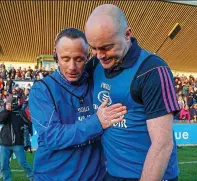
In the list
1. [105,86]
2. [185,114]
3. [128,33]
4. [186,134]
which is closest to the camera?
[128,33]

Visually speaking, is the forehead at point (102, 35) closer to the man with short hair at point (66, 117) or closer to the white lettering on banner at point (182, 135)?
the man with short hair at point (66, 117)

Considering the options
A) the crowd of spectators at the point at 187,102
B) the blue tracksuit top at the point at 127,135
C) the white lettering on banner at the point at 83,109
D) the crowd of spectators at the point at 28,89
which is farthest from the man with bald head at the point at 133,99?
the crowd of spectators at the point at 187,102

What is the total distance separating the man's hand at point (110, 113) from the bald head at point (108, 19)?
49 centimetres

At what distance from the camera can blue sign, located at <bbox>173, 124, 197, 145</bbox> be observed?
1578 cm

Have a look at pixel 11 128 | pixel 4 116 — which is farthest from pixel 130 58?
pixel 11 128

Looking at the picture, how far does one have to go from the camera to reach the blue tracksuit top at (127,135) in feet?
7.92

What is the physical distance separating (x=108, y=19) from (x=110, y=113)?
0.61 meters

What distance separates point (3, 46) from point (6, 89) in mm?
12402

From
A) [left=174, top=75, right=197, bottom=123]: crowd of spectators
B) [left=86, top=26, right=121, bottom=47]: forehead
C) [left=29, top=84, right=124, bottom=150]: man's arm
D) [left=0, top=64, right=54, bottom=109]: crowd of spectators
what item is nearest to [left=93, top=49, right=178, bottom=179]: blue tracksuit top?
[left=29, top=84, right=124, bottom=150]: man's arm

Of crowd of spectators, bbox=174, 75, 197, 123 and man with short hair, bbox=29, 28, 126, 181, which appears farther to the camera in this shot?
crowd of spectators, bbox=174, 75, 197, 123

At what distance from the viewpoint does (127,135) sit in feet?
8.14

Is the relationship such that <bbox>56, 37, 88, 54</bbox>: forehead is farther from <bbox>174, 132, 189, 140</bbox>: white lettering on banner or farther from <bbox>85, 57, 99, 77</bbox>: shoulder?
<bbox>174, 132, 189, 140</bbox>: white lettering on banner

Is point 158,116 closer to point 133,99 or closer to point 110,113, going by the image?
point 133,99

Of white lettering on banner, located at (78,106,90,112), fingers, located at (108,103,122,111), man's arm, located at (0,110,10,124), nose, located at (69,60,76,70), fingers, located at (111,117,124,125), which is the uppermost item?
man's arm, located at (0,110,10,124)
